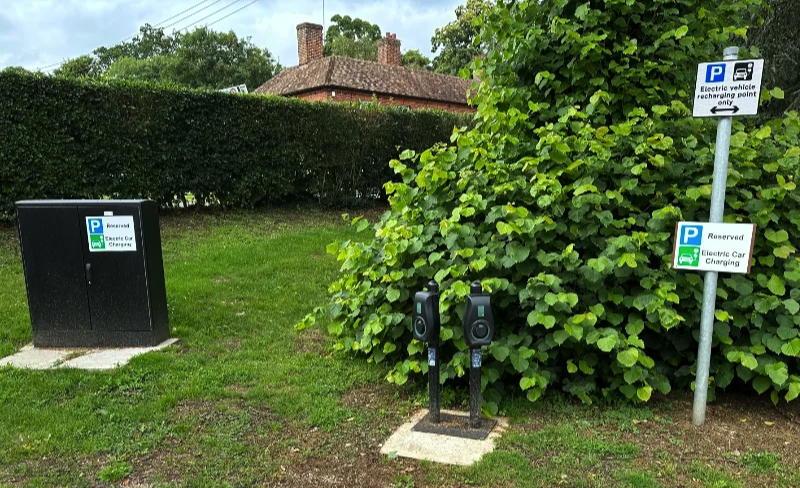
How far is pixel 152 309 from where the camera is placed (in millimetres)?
5051

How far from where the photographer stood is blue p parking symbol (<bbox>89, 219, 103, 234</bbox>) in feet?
16.0

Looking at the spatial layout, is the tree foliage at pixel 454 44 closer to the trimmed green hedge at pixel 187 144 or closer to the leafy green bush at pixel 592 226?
the trimmed green hedge at pixel 187 144

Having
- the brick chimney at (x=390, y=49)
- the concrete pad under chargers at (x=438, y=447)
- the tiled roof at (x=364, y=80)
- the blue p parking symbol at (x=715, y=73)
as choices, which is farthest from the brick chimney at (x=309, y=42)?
the concrete pad under chargers at (x=438, y=447)

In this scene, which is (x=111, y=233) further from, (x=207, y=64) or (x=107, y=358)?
(x=207, y=64)

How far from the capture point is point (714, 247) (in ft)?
11.1

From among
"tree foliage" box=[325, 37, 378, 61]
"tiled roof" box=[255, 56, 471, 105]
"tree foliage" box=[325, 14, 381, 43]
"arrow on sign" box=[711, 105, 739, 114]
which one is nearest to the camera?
"arrow on sign" box=[711, 105, 739, 114]

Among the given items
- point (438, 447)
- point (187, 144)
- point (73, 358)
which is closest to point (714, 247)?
point (438, 447)

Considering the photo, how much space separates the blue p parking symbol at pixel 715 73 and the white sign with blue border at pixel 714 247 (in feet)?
2.77

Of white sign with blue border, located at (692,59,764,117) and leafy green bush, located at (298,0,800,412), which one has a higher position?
white sign with blue border, located at (692,59,764,117)

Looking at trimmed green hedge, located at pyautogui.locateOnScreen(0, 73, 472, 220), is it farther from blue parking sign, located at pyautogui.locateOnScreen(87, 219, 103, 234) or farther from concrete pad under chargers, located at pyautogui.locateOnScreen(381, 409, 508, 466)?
concrete pad under chargers, located at pyautogui.locateOnScreen(381, 409, 508, 466)

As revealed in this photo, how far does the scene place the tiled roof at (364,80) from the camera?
32.3 m

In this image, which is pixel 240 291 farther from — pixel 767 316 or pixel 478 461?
pixel 767 316

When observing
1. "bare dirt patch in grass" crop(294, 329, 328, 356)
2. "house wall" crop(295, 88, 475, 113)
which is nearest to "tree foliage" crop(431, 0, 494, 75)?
"house wall" crop(295, 88, 475, 113)

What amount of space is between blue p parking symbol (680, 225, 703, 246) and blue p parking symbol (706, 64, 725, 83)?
0.86m
